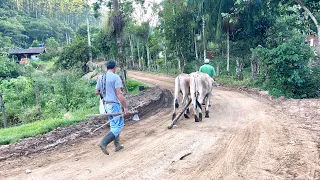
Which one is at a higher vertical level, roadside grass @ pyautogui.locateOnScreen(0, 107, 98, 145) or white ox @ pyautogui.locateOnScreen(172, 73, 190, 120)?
white ox @ pyautogui.locateOnScreen(172, 73, 190, 120)

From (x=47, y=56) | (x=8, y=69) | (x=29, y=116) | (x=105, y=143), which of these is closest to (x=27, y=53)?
(x=47, y=56)

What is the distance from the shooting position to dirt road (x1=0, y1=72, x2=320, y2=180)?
5.02m

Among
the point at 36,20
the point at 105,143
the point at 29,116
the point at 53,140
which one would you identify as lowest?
the point at 29,116

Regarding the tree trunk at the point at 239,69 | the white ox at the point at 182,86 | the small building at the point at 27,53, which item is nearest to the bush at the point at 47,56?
the small building at the point at 27,53

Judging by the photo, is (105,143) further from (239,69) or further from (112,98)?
(239,69)

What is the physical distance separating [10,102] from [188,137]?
1516cm

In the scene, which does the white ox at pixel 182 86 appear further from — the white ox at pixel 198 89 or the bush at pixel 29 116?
the bush at pixel 29 116

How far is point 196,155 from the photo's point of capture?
5.89 meters

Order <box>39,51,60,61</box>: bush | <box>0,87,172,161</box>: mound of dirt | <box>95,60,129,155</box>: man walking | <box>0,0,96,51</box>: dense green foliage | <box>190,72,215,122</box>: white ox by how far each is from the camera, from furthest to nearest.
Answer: <box>0,0,96,51</box>: dense green foliage < <box>39,51,60,61</box>: bush < <box>190,72,215,122</box>: white ox < <box>0,87,172,161</box>: mound of dirt < <box>95,60,129,155</box>: man walking

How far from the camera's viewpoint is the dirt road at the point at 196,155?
5024 mm

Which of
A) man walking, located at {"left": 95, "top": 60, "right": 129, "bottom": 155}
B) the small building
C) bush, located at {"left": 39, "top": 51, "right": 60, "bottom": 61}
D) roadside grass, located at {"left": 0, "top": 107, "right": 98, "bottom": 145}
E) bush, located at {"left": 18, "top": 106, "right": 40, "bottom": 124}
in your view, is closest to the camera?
man walking, located at {"left": 95, "top": 60, "right": 129, "bottom": 155}

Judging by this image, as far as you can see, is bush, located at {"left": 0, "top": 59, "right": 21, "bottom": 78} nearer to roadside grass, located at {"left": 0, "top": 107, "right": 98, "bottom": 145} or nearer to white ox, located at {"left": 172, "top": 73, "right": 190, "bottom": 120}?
roadside grass, located at {"left": 0, "top": 107, "right": 98, "bottom": 145}

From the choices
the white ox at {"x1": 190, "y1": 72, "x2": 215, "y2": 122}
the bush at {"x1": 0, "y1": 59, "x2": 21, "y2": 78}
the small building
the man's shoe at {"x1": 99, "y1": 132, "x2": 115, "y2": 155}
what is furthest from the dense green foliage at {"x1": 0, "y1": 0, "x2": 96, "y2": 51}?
the man's shoe at {"x1": 99, "y1": 132, "x2": 115, "y2": 155}

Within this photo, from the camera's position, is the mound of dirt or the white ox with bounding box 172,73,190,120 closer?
the mound of dirt
